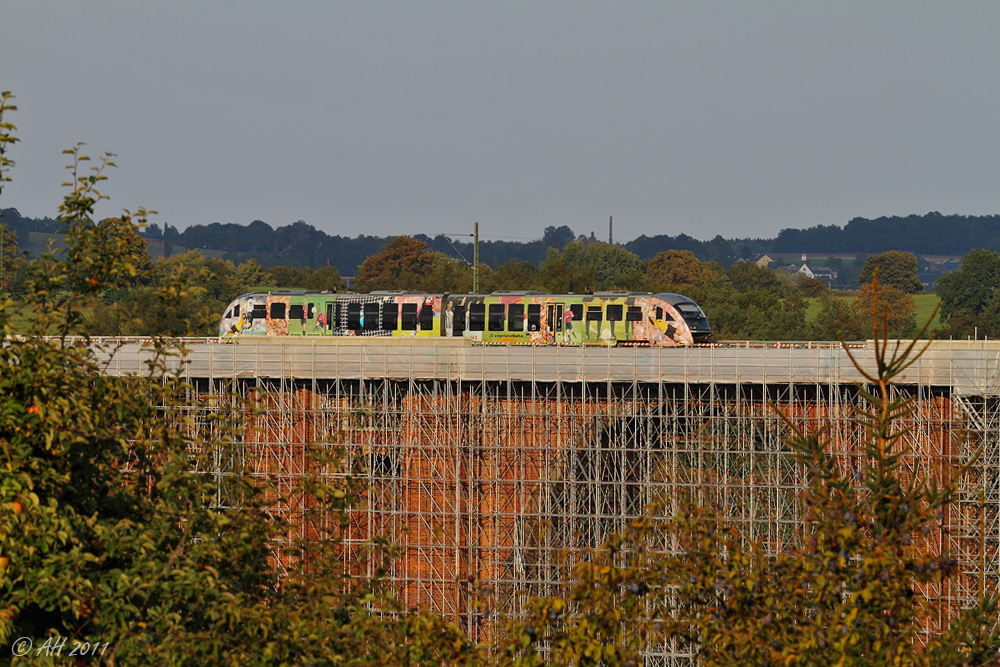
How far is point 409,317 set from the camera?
3778cm

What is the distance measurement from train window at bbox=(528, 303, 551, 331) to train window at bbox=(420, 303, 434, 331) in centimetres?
341

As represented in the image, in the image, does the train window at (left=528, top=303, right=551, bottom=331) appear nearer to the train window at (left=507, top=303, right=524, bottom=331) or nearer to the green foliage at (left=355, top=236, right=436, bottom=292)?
the train window at (left=507, top=303, right=524, bottom=331)

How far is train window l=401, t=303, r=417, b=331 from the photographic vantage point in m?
37.7

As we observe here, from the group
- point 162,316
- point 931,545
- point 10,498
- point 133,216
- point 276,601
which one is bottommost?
point 931,545

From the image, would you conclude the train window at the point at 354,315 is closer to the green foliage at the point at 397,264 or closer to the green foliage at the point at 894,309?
the green foliage at the point at 894,309

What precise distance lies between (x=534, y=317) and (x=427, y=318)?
371 cm

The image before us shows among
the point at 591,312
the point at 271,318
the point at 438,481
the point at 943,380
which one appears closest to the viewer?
the point at 943,380

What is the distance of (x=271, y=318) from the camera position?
39188 millimetres

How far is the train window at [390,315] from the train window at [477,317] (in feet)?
8.79

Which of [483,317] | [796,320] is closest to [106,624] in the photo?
[483,317]

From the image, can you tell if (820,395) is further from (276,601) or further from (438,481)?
(276,601)

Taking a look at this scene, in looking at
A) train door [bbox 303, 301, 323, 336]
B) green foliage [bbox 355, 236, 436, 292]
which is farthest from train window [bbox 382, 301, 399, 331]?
green foliage [bbox 355, 236, 436, 292]

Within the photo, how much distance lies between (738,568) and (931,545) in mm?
21235

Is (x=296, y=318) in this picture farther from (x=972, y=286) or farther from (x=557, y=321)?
(x=972, y=286)
